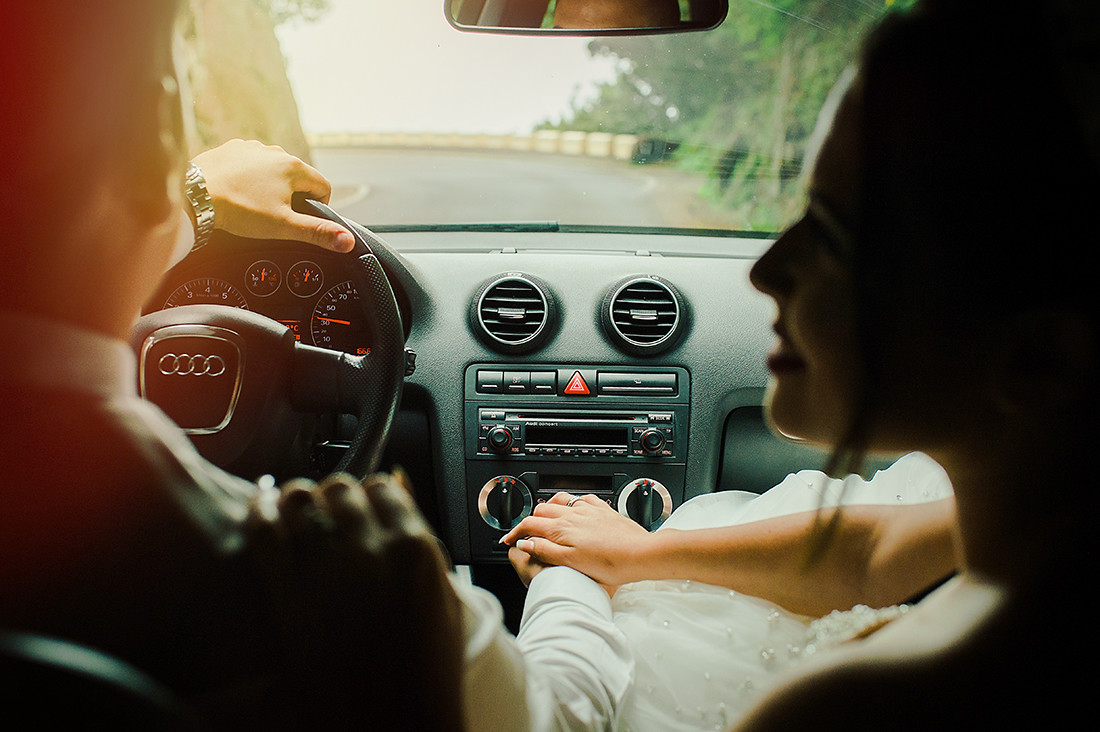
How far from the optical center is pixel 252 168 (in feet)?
4.34

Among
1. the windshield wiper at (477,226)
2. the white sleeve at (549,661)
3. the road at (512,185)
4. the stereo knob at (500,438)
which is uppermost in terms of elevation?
the road at (512,185)

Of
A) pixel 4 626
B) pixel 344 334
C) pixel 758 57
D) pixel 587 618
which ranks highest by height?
pixel 758 57

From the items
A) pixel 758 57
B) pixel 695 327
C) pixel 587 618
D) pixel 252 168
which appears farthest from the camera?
pixel 758 57

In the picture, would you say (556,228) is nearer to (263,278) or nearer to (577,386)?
(577,386)

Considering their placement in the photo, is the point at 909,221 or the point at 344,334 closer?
the point at 909,221

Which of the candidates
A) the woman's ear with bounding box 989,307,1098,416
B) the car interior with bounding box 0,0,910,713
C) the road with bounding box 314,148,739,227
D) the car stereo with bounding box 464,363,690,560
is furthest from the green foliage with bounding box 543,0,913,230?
the woman's ear with bounding box 989,307,1098,416

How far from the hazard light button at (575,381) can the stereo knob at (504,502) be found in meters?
0.33

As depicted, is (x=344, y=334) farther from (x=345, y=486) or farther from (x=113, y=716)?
(x=113, y=716)

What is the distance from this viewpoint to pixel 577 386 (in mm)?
2305

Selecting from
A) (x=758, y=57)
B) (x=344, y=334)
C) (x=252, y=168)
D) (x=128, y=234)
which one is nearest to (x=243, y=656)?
(x=128, y=234)

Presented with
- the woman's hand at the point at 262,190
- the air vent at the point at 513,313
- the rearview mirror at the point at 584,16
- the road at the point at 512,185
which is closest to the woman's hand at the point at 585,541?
the air vent at the point at 513,313

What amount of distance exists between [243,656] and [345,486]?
0.15 m

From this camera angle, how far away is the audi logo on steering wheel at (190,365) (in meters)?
1.53

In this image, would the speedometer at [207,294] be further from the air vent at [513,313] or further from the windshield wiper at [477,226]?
the windshield wiper at [477,226]
